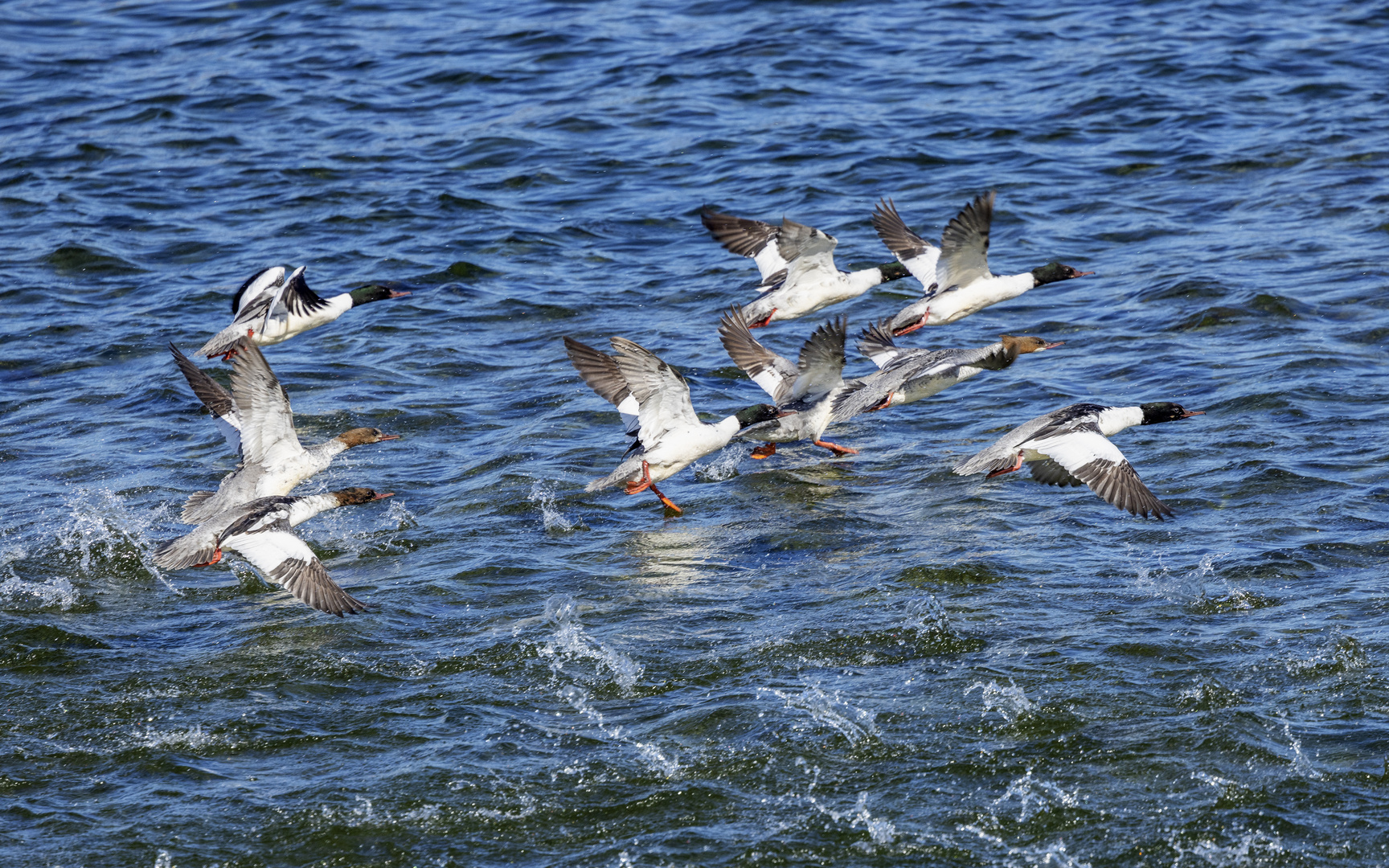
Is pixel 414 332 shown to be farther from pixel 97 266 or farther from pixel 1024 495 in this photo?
pixel 1024 495

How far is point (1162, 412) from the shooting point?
8.98 m

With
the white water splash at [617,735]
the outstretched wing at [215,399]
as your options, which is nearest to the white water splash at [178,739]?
the white water splash at [617,735]

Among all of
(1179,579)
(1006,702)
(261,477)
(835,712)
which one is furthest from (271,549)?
(1179,579)

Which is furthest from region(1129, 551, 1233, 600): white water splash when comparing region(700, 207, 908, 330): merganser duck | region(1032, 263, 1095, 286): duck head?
region(700, 207, 908, 330): merganser duck

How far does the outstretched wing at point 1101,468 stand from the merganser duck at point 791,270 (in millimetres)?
3282

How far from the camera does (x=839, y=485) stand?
9.23 m

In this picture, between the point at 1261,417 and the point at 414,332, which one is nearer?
the point at 1261,417

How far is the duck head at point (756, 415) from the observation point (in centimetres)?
926

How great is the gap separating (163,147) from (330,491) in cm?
1055

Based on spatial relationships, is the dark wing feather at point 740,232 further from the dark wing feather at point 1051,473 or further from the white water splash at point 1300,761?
the white water splash at point 1300,761

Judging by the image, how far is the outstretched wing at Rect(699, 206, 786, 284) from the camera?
1191 cm

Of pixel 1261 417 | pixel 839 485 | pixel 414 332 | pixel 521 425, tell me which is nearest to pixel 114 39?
pixel 414 332

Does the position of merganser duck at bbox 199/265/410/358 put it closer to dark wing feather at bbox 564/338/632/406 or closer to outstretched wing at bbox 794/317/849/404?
dark wing feather at bbox 564/338/632/406

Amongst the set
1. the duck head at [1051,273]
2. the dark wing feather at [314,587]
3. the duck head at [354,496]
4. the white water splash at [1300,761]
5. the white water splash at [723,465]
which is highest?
A: the dark wing feather at [314,587]
